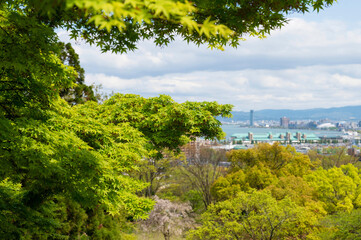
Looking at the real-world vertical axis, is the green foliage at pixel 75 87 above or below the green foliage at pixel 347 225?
above

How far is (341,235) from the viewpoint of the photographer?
38.7ft

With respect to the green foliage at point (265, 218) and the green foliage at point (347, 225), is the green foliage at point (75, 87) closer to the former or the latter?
the green foliage at point (265, 218)

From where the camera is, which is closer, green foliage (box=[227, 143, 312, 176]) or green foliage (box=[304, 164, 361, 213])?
green foliage (box=[304, 164, 361, 213])

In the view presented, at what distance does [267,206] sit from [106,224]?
272 inches

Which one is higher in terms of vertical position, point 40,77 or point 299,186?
point 40,77

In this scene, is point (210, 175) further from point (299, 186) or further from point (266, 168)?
point (299, 186)

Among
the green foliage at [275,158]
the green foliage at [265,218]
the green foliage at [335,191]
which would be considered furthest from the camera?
the green foliage at [275,158]

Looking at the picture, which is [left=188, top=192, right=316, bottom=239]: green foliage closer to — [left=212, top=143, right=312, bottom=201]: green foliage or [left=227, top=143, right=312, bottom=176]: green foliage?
[left=212, top=143, right=312, bottom=201]: green foliage

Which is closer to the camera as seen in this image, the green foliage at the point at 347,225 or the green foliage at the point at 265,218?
the green foliage at the point at 347,225

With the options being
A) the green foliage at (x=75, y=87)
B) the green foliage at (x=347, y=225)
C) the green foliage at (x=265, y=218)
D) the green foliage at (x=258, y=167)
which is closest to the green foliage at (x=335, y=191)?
the green foliage at (x=258, y=167)

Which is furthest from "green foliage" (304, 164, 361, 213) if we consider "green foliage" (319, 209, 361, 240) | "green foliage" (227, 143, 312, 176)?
"green foliage" (319, 209, 361, 240)

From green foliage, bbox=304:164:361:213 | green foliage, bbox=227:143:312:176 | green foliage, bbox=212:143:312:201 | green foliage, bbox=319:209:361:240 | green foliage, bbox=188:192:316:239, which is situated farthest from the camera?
green foliage, bbox=227:143:312:176

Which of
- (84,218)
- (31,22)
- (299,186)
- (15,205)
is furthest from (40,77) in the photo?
(299,186)

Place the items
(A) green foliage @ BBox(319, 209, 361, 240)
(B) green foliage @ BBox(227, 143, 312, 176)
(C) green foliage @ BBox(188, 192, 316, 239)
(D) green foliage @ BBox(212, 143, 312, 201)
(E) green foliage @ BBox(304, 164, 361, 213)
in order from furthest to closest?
(B) green foliage @ BBox(227, 143, 312, 176), (D) green foliage @ BBox(212, 143, 312, 201), (E) green foliage @ BBox(304, 164, 361, 213), (C) green foliage @ BBox(188, 192, 316, 239), (A) green foliage @ BBox(319, 209, 361, 240)
